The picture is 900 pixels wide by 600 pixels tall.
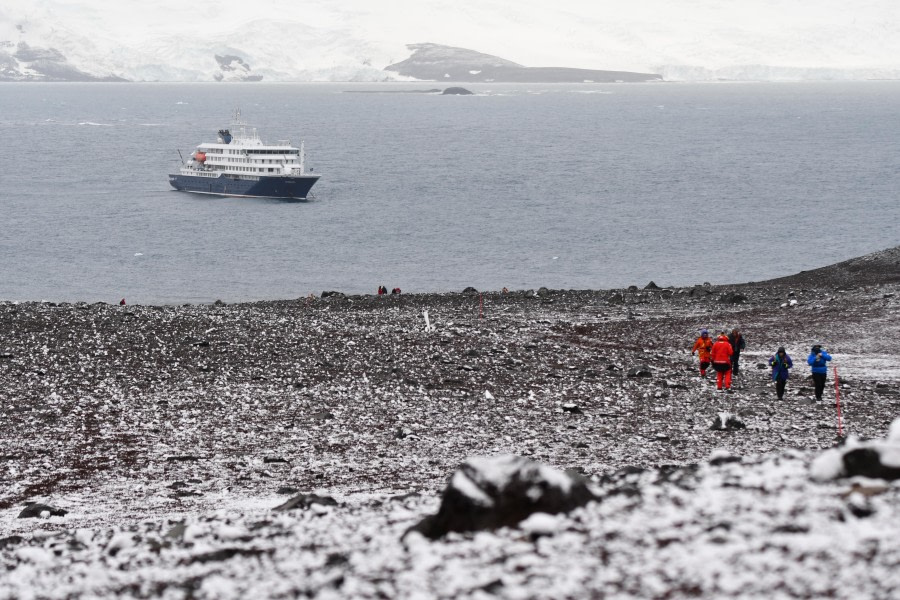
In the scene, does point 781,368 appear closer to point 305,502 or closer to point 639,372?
point 639,372

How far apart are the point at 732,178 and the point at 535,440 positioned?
83.8 metres

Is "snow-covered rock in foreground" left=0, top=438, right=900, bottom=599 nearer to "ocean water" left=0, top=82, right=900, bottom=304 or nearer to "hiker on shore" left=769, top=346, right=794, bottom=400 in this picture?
"hiker on shore" left=769, top=346, right=794, bottom=400

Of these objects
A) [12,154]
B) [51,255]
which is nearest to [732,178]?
[51,255]

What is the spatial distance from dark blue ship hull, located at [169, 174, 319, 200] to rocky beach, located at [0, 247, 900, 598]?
169 feet

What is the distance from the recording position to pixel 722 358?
63.4ft

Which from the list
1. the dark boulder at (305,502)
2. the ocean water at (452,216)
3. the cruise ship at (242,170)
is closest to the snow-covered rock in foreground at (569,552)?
the dark boulder at (305,502)

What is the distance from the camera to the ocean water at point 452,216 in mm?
52000

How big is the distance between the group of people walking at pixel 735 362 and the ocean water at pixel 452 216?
26.9 m

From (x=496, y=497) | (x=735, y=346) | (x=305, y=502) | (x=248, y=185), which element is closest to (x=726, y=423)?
(x=735, y=346)

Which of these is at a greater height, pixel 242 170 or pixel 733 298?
pixel 242 170

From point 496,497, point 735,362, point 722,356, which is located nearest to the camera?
point 496,497

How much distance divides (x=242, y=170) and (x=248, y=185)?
2611 mm

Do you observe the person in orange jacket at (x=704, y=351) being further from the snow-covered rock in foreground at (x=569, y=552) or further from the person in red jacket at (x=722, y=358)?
the snow-covered rock in foreground at (x=569, y=552)

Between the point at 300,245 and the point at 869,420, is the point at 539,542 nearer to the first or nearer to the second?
the point at 869,420
